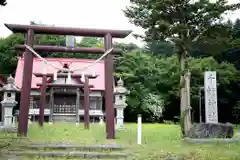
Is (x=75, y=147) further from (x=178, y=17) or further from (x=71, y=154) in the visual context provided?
(x=178, y=17)

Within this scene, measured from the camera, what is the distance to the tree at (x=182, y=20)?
45.7ft

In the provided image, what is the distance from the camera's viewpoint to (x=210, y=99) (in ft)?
43.1

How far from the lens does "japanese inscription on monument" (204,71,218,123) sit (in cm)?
1291

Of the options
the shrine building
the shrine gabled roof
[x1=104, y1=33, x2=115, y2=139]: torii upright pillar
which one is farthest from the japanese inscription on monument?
the shrine gabled roof

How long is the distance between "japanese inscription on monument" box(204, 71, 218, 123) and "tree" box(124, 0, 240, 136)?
0.86m

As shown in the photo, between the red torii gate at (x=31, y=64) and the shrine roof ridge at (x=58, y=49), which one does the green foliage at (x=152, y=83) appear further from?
the red torii gate at (x=31, y=64)

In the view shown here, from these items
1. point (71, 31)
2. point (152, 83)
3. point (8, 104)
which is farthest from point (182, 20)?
point (152, 83)

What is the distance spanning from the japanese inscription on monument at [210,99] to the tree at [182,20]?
Answer: 86 centimetres

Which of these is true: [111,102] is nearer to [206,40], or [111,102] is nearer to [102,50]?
[102,50]

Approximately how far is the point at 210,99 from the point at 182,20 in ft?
12.7

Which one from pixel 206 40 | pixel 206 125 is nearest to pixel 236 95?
pixel 206 40

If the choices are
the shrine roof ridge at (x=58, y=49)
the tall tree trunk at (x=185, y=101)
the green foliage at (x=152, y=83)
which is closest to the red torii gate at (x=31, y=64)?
the shrine roof ridge at (x=58, y=49)

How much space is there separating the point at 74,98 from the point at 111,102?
19.4m

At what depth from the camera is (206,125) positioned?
11.7 meters
